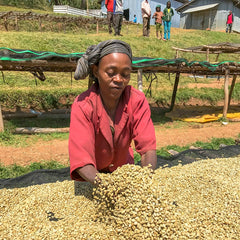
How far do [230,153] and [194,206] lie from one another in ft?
7.31

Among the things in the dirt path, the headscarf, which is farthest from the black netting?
the headscarf

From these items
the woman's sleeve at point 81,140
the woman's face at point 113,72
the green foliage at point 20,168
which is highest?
the woman's face at point 113,72

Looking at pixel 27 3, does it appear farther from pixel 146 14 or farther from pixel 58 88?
pixel 58 88

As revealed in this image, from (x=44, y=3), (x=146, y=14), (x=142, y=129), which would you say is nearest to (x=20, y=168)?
(x=142, y=129)

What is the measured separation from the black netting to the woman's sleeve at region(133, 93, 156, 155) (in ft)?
3.70

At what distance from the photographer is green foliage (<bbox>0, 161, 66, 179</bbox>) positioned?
11.0 feet

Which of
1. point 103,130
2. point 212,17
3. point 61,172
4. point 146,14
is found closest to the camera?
point 103,130

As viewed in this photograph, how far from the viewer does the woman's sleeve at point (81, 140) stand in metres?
1.38

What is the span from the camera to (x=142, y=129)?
5.12ft

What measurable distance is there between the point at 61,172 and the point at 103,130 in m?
1.81

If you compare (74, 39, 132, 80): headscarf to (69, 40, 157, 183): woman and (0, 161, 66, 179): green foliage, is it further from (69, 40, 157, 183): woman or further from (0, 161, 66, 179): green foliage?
(0, 161, 66, 179): green foliage

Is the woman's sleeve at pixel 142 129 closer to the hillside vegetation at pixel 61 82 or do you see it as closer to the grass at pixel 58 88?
the grass at pixel 58 88

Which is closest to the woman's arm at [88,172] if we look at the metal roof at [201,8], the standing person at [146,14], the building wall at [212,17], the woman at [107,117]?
the woman at [107,117]

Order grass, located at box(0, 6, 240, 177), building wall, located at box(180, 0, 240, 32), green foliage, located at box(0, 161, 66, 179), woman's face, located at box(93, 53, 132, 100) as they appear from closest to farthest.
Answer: woman's face, located at box(93, 53, 132, 100)
green foliage, located at box(0, 161, 66, 179)
grass, located at box(0, 6, 240, 177)
building wall, located at box(180, 0, 240, 32)
